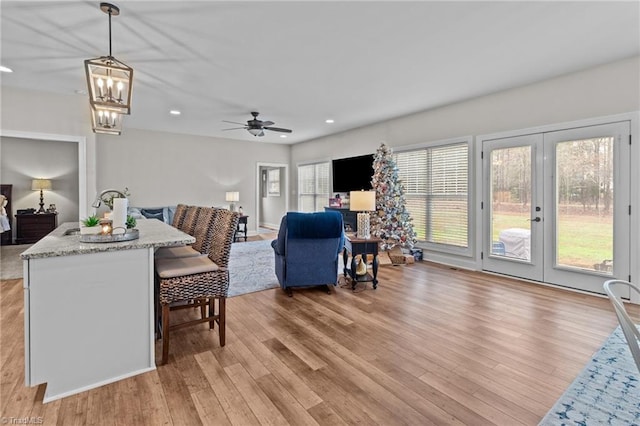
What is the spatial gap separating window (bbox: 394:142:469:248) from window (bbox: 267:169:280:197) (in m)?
5.40

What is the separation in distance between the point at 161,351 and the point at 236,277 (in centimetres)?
209

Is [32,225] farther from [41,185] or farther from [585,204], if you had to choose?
[585,204]

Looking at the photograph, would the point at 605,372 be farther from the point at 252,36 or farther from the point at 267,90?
the point at 267,90

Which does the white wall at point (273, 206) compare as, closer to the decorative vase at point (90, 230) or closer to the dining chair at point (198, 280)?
the dining chair at point (198, 280)

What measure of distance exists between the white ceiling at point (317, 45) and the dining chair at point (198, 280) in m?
1.83

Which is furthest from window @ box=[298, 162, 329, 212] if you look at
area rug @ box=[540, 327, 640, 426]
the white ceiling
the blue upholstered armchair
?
area rug @ box=[540, 327, 640, 426]

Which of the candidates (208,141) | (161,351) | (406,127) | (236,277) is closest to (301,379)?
(161,351)

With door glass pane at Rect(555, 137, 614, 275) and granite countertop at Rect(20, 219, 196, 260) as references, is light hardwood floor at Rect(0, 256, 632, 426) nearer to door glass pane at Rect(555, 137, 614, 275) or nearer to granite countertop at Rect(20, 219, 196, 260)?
granite countertop at Rect(20, 219, 196, 260)

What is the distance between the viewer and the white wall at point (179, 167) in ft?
22.8

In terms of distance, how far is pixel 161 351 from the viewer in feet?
7.73

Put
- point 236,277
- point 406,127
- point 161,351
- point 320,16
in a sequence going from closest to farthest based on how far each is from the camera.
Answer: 1. point 161,351
2. point 320,16
3. point 236,277
4. point 406,127

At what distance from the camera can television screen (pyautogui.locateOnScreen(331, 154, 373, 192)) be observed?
6770 mm

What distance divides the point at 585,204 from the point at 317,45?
3.83 m

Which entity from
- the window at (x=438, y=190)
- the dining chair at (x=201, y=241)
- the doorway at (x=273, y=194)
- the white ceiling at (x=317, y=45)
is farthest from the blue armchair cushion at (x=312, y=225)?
the doorway at (x=273, y=194)
